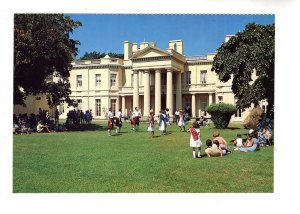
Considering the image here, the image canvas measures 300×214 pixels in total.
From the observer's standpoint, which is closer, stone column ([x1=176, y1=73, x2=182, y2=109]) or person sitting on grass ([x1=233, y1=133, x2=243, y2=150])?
person sitting on grass ([x1=233, y1=133, x2=243, y2=150])

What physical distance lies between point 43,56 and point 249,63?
567cm

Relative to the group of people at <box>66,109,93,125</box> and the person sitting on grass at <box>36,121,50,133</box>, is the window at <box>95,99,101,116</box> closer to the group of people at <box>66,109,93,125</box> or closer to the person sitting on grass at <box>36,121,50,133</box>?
the group of people at <box>66,109,93,125</box>

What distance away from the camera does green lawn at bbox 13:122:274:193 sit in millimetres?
6785

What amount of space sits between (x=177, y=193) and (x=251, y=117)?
3.82 m

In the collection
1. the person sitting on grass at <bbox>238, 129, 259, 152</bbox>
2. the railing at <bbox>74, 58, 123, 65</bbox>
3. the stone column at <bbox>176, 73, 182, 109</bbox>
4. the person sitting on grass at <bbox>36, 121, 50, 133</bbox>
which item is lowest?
the person sitting on grass at <bbox>238, 129, 259, 152</bbox>

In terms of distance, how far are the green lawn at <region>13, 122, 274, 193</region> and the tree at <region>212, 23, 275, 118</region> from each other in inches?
45.0

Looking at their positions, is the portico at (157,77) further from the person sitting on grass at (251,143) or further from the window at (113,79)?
the person sitting on grass at (251,143)

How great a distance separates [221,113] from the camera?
9438mm

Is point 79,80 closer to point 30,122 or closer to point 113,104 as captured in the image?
point 113,104

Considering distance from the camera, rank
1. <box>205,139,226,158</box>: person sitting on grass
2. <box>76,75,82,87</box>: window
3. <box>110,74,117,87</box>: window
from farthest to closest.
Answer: <box>110,74,117,87</box>: window, <box>76,75,82,87</box>: window, <box>205,139,226,158</box>: person sitting on grass

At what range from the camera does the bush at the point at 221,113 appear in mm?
9414

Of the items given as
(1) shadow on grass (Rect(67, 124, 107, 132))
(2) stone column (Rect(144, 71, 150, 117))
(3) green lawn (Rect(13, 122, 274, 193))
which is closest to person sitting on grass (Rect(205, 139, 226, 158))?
(3) green lawn (Rect(13, 122, 274, 193))

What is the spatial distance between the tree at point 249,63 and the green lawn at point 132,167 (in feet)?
3.75
